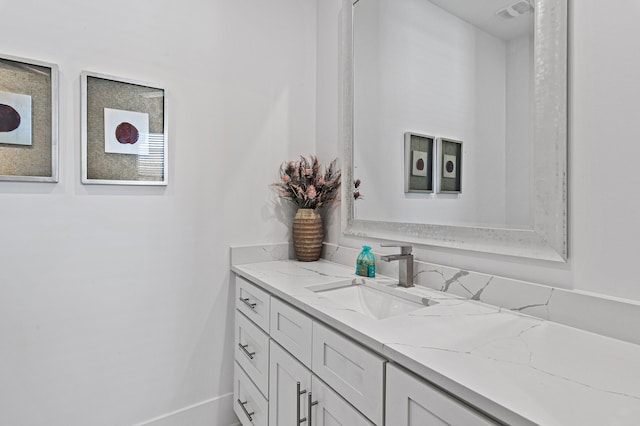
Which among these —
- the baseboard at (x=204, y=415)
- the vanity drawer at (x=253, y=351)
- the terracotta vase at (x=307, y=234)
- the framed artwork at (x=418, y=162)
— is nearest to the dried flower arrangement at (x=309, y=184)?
the terracotta vase at (x=307, y=234)

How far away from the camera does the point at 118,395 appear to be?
1554 mm

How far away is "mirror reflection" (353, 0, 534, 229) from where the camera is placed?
44.3 inches

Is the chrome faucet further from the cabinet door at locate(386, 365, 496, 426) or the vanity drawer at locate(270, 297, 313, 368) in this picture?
the cabinet door at locate(386, 365, 496, 426)

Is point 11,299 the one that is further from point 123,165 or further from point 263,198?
point 263,198

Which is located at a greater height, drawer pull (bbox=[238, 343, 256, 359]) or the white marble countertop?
the white marble countertop

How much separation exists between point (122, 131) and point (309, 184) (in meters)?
0.92

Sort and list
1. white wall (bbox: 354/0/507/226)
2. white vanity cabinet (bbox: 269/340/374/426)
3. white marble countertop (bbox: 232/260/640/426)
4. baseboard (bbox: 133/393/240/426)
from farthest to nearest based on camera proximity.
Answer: baseboard (bbox: 133/393/240/426) → white wall (bbox: 354/0/507/226) → white vanity cabinet (bbox: 269/340/374/426) → white marble countertop (bbox: 232/260/640/426)

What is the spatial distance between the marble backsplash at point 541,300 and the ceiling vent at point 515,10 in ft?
2.79

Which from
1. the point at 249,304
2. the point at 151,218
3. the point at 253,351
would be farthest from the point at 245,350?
the point at 151,218

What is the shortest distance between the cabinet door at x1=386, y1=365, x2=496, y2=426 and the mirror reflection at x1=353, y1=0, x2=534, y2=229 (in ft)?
2.10

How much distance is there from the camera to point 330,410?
102 centimetres

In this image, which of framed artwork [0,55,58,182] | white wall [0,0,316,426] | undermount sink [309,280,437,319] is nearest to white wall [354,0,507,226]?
undermount sink [309,280,437,319]

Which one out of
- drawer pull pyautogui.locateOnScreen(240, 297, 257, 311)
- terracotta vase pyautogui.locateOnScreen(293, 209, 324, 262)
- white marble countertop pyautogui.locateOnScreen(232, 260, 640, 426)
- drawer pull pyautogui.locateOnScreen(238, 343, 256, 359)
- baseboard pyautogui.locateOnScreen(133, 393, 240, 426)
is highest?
terracotta vase pyautogui.locateOnScreen(293, 209, 324, 262)

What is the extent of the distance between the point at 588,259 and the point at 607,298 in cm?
11
